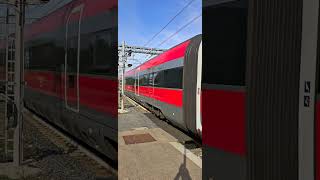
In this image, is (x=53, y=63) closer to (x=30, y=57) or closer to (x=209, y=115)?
(x=30, y=57)

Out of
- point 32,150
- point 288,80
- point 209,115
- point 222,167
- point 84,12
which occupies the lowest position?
point 32,150

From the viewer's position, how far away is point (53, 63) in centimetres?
823

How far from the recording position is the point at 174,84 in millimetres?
5605

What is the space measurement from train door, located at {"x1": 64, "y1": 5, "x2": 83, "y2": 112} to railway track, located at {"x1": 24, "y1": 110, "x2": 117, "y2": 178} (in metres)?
0.89

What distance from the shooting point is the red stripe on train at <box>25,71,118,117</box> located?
169 inches

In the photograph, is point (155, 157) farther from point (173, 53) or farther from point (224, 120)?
point (224, 120)

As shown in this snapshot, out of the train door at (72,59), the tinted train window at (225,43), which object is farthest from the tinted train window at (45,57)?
the tinted train window at (225,43)

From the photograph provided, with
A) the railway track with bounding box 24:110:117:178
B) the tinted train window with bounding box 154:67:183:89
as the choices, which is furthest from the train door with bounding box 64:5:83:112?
the tinted train window with bounding box 154:67:183:89

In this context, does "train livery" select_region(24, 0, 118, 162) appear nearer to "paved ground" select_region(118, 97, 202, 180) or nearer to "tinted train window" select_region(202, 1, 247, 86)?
"paved ground" select_region(118, 97, 202, 180)

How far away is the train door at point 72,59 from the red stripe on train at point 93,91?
0.08 metres

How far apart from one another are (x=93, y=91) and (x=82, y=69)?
0.80 metres

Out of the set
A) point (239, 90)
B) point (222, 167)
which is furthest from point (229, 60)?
point (222, 167)

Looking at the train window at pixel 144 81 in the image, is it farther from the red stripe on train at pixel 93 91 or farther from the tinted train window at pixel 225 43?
the tinted train window at pixel 225 43

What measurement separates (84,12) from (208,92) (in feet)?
12.2
